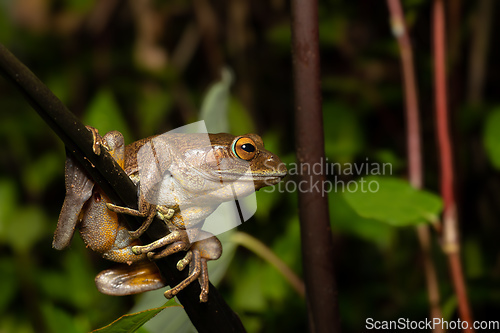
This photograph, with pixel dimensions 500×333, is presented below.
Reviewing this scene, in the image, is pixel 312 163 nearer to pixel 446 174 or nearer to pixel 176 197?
pixel 176 197

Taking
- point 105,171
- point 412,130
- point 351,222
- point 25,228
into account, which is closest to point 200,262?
point 105,171

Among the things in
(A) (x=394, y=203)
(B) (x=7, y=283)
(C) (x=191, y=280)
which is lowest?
(B) (x=7, y=283)

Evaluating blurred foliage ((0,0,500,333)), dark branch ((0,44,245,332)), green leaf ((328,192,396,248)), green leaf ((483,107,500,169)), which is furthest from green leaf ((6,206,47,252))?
green leaf ((483,107,500,169))

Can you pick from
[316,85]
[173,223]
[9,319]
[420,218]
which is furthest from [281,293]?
[9,319]

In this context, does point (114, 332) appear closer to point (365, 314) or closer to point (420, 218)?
point (420, 218)

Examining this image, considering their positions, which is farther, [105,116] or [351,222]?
[351,222]

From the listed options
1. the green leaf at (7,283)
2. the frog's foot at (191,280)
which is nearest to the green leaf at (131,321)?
the frog's foot at (191,280)
